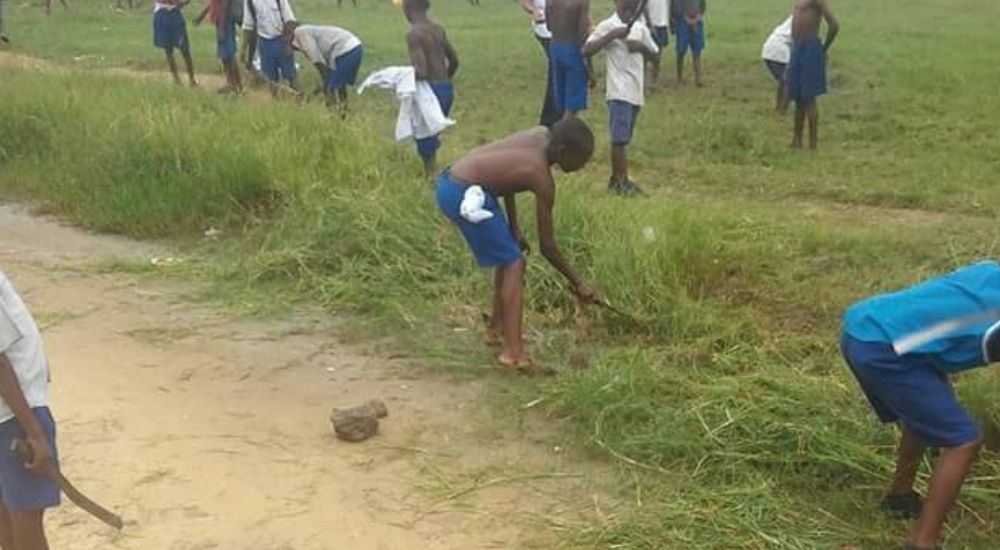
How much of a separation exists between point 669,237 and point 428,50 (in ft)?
10.5

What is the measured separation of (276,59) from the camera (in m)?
12.2

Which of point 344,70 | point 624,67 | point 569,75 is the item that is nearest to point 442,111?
point 569,75

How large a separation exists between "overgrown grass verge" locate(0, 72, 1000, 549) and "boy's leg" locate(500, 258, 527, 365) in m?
0.21

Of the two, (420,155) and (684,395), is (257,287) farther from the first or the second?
(684,395)

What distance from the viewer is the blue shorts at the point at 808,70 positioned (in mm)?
9969

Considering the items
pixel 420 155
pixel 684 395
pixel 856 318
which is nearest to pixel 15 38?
pixel 420 155

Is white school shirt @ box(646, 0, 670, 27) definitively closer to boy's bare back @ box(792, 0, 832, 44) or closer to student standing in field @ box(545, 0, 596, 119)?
boy's bare back @ box(792, 0, 832, 44)

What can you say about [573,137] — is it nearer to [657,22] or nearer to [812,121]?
[812,121]

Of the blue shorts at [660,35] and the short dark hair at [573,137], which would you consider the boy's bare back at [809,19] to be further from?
the short dark hair at [573,137]

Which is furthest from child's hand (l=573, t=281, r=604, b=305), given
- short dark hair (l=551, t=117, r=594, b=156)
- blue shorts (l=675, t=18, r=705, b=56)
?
blue shorts (l=675, t=18, r=705, b=56)

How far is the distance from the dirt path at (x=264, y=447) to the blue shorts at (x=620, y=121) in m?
3.10

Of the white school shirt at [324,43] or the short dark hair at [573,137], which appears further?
the white school shirt at [324,43]

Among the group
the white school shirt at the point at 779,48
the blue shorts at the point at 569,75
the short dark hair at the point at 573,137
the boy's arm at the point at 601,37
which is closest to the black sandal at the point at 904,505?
the short dark hair at the point at 573,137

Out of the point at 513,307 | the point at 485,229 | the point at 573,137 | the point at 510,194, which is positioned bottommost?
the point at 513,307
